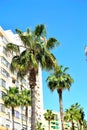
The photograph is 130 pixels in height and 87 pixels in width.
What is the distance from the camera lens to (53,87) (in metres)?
57.6

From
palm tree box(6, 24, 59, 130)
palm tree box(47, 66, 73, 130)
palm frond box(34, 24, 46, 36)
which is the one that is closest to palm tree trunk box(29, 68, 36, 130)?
palm tree box(6, 24, 59, 130)

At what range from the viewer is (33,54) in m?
36.2

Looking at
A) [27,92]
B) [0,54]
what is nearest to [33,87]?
[27,92]

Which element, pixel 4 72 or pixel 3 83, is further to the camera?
pixel 4 72

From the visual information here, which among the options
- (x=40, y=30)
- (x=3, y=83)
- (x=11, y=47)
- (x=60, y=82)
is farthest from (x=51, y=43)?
(x=3, y=83)

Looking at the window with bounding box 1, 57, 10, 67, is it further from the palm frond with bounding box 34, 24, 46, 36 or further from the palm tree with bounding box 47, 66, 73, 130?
the palm frond with bounding box 34, 24, 46, 36

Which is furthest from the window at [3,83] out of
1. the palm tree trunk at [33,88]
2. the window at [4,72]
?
the palm tree trunk at [33,88]

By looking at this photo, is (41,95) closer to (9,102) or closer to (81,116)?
(81,116)

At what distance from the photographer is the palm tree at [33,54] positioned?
1389 inches

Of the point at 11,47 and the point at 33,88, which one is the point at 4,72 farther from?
the point at 33,88

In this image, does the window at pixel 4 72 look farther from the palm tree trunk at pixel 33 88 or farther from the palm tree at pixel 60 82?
the palm tree trunk at pixel 33 88

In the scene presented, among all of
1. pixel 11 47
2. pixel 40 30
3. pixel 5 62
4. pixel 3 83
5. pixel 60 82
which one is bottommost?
pixel 11 47

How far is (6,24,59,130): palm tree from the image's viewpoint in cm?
3528

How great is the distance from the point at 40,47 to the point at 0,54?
2137 inches
